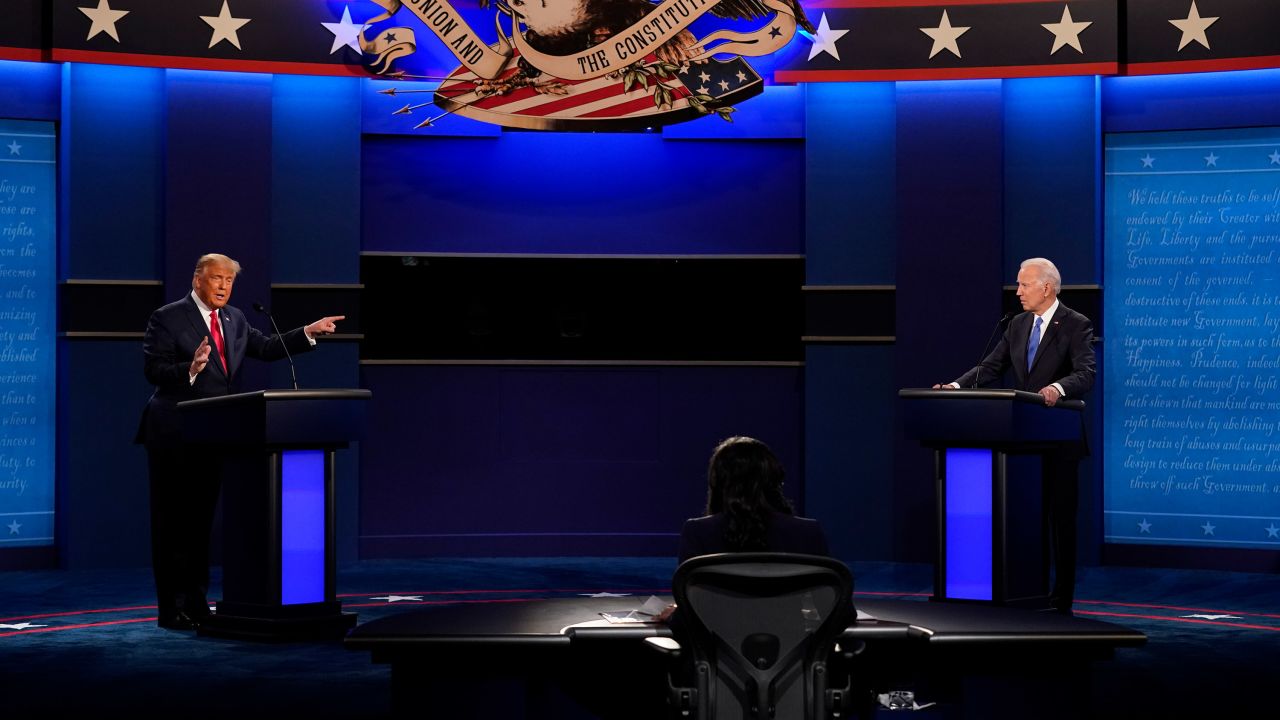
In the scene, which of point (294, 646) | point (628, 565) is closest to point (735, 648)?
point (294, 646)

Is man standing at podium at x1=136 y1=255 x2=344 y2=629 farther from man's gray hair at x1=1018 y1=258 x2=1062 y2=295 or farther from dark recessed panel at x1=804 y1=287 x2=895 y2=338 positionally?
dark recessed panel at x1=804 y1=287 x2=895 y2=338

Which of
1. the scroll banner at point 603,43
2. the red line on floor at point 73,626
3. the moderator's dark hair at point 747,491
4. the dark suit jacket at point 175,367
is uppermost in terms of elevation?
the scroll banner at point 603,43

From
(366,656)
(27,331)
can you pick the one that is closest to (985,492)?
(366,656)

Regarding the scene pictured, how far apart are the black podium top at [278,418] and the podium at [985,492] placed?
2209 mm

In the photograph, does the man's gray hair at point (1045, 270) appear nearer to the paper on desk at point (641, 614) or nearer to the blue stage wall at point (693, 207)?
the blue stage wall at point (693, 207)

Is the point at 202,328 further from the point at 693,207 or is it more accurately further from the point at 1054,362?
the point at 1054,362

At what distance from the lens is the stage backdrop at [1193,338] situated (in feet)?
25.3

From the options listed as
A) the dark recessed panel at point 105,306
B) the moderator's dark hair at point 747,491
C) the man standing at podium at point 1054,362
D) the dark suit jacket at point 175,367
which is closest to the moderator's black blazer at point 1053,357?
the man standing at podium at point 1054,362

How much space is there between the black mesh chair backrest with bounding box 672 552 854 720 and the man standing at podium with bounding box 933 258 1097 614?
10.7ft

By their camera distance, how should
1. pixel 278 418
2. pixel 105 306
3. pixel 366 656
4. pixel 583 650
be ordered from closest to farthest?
1. pixel 583 650
2. pixel 366 656
3. pixel 278 418
4. pixel 105 306

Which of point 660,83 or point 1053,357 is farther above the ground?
point 660,83

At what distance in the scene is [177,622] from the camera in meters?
5.68

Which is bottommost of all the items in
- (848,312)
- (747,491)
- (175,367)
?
(747,491)

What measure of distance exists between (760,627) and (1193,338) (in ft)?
19.1
